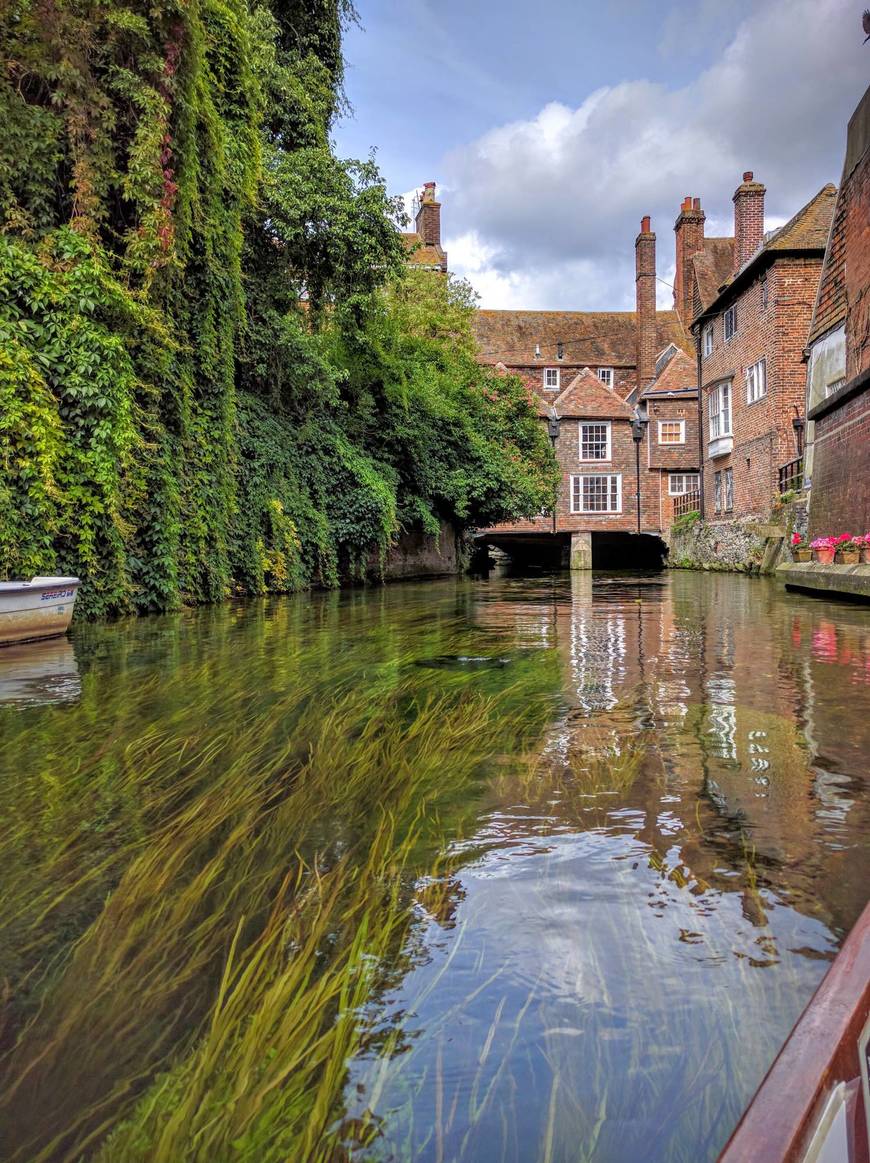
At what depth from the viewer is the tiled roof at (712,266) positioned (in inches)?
1468

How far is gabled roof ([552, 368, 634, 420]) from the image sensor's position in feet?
130

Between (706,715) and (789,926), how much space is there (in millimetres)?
2538

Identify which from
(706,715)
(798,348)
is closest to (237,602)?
(706,715)

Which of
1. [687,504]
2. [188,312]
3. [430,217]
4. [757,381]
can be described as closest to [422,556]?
[757,381]

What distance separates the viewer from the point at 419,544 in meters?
26.0

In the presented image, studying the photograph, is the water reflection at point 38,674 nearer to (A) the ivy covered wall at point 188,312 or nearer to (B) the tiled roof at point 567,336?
(A) the ivy covered wall at point 188,312

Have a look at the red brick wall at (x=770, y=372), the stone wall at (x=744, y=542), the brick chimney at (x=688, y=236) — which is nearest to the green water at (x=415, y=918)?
the stone wall at (x=744, y=542)

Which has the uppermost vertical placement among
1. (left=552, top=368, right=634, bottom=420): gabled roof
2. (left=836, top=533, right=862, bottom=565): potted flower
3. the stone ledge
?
(left=552, top=368, right=634, bottom=420): gabled roof

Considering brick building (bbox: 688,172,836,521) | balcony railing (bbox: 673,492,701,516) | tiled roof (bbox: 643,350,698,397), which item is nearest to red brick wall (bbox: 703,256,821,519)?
brick building (bbox: 688,172,836,521)

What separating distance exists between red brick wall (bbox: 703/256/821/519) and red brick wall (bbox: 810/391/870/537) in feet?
28.8

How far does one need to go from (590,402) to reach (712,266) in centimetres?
867

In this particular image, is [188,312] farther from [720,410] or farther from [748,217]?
[748,217]

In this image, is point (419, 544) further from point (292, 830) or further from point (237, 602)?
point (292, 830)

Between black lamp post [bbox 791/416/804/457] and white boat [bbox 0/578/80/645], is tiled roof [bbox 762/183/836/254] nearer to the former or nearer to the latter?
black lamp post [bbox 791/416/804/457]
